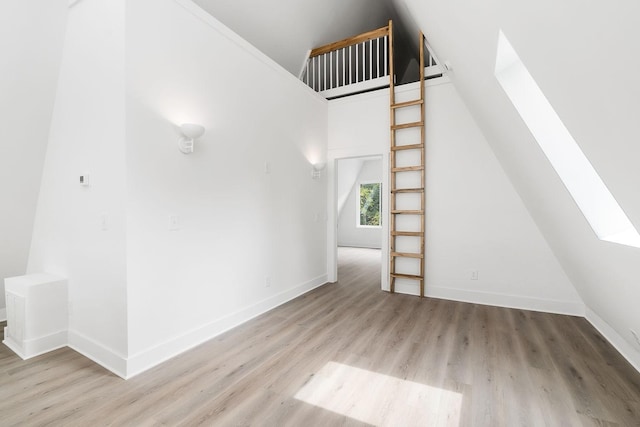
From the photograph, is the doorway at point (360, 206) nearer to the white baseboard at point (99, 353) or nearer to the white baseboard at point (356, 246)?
the white baseboard at point (356, 246)

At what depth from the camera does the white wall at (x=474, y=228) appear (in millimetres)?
3432

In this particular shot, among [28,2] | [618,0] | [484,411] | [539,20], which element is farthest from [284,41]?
[484,411]

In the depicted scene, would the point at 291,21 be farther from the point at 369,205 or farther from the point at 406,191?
the point at 369,205

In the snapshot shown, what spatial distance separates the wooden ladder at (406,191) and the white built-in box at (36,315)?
Answer: 3.59 metres

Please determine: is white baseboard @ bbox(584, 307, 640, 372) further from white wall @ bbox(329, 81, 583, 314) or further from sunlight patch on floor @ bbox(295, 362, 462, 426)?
sunlight patch on floor @ bbox(295, 362, 462, 426)

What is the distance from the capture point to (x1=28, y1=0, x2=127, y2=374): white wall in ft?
6.86

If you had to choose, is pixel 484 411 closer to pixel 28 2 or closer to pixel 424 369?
pixel 424 369

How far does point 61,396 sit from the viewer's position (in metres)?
1.86

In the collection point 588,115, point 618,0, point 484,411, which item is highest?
point 618,0

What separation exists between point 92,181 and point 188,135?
0.81 m

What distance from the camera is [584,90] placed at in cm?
93

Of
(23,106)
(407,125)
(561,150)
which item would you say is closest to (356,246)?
(407,125)

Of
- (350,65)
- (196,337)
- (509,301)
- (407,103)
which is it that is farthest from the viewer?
(350,65)

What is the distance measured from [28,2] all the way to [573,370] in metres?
4.83
